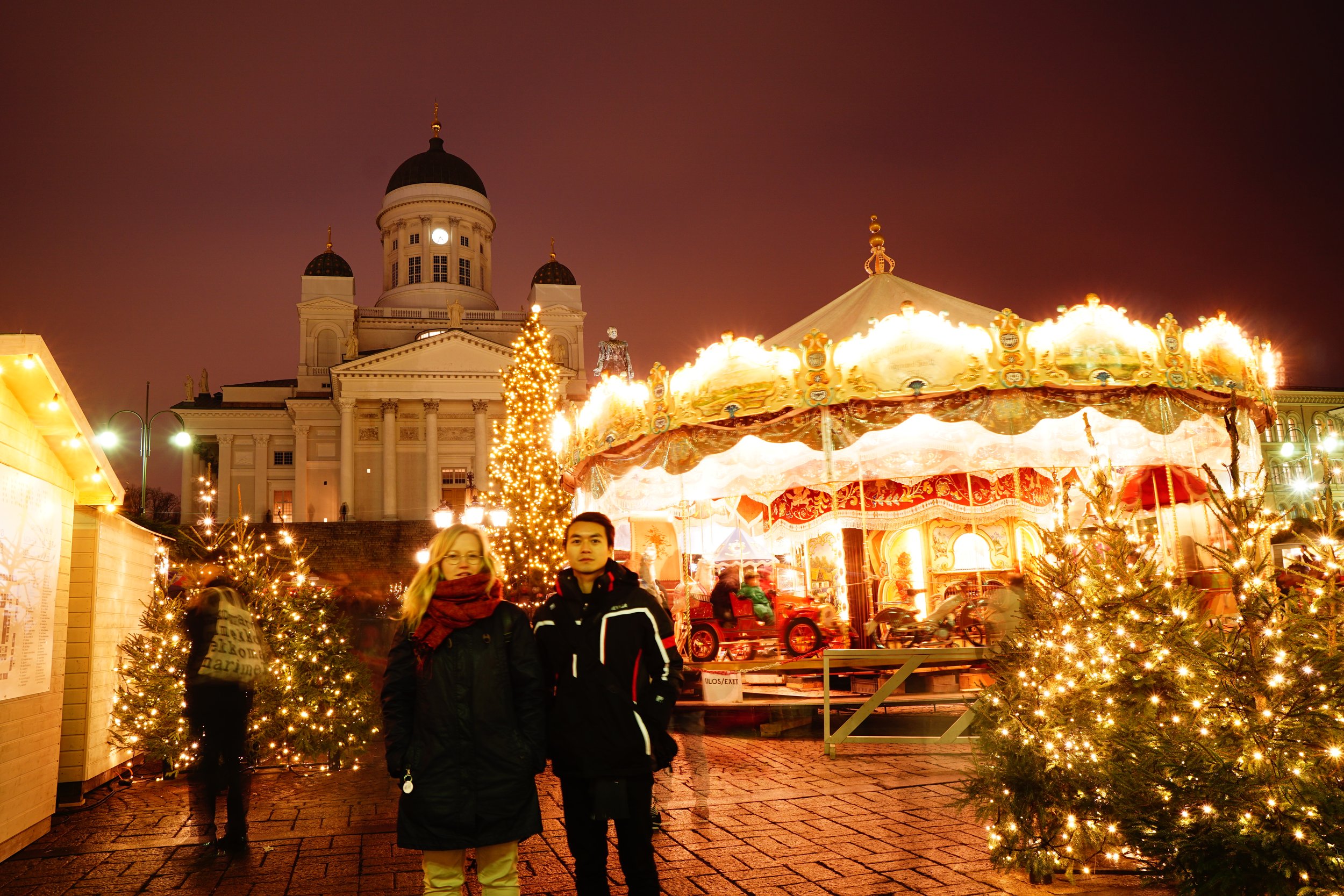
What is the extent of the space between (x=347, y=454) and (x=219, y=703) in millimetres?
49806

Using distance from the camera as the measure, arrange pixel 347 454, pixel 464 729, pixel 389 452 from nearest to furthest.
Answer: pixel 464 729 → pixel 347 454 → pixel 389 452

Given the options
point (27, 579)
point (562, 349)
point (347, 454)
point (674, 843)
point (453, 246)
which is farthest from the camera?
point (453, 246)

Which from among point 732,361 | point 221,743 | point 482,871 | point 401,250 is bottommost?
point 482,871

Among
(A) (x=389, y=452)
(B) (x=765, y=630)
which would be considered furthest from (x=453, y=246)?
(B) (x=765, y=630)

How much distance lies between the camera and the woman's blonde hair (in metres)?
3.63

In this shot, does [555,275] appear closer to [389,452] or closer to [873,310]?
[389,452]

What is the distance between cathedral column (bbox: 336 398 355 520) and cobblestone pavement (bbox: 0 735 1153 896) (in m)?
47.0

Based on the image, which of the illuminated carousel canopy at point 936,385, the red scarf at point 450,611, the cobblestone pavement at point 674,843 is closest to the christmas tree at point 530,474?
the illuminated carousel canopy at point 936,385

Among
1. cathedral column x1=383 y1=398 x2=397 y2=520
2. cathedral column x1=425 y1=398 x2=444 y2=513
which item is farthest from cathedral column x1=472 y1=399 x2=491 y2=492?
cathedral column x1=383 y1=398 x2=397 y2=520

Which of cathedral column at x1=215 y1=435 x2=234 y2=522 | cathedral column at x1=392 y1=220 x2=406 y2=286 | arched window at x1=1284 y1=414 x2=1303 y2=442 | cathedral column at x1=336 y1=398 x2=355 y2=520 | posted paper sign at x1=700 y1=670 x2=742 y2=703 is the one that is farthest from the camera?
cathedral column at x1=392 y1=220 x2=406 y2=286

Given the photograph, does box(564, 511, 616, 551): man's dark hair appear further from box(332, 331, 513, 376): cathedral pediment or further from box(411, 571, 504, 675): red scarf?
box(332, 331, 513, 376): cathedral pediment

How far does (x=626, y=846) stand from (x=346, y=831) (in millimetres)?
3545

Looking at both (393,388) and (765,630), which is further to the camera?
(393,388)

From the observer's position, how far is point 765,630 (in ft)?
43.5
